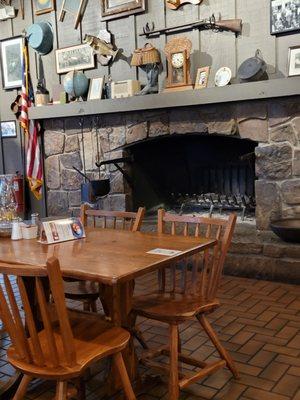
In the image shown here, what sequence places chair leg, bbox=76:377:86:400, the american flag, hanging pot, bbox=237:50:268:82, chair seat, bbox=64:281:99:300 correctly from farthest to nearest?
the american flag → hanging pot, bbox=237:50:268:82 → chair seat, bbox=64:281:99:300 → chair leg, bbox=76:377:86:400

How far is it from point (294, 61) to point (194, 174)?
71.0 inches

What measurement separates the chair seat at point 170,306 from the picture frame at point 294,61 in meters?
2.20

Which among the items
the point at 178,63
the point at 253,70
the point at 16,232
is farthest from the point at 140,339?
the point at 178,63

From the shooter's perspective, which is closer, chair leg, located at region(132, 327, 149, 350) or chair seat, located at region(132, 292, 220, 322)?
→ chair seat, located at region(132, 292, 220, 322)

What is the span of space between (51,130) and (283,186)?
2.62 metres

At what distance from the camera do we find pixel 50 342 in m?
1.49

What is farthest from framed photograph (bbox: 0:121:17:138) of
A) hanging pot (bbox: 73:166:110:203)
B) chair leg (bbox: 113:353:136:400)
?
chair leg (bbox: 113:353:136:400)

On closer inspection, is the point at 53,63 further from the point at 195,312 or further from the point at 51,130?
the point at 195,312

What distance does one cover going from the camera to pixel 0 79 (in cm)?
543

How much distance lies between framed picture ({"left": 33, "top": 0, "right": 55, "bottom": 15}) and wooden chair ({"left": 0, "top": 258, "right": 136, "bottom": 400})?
405 centimetres

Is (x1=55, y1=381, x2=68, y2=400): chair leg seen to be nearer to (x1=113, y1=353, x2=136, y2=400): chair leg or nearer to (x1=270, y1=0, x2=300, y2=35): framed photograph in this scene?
(x1=113, y1=353, x2=136, y2=400): chair leg

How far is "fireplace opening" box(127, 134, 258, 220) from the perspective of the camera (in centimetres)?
460

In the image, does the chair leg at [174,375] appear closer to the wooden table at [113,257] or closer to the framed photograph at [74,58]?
the wooden table at [113,257]

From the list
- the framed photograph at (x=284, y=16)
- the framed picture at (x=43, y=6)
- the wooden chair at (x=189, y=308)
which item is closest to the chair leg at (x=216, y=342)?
the wooden chair at (x=189, y=308)
